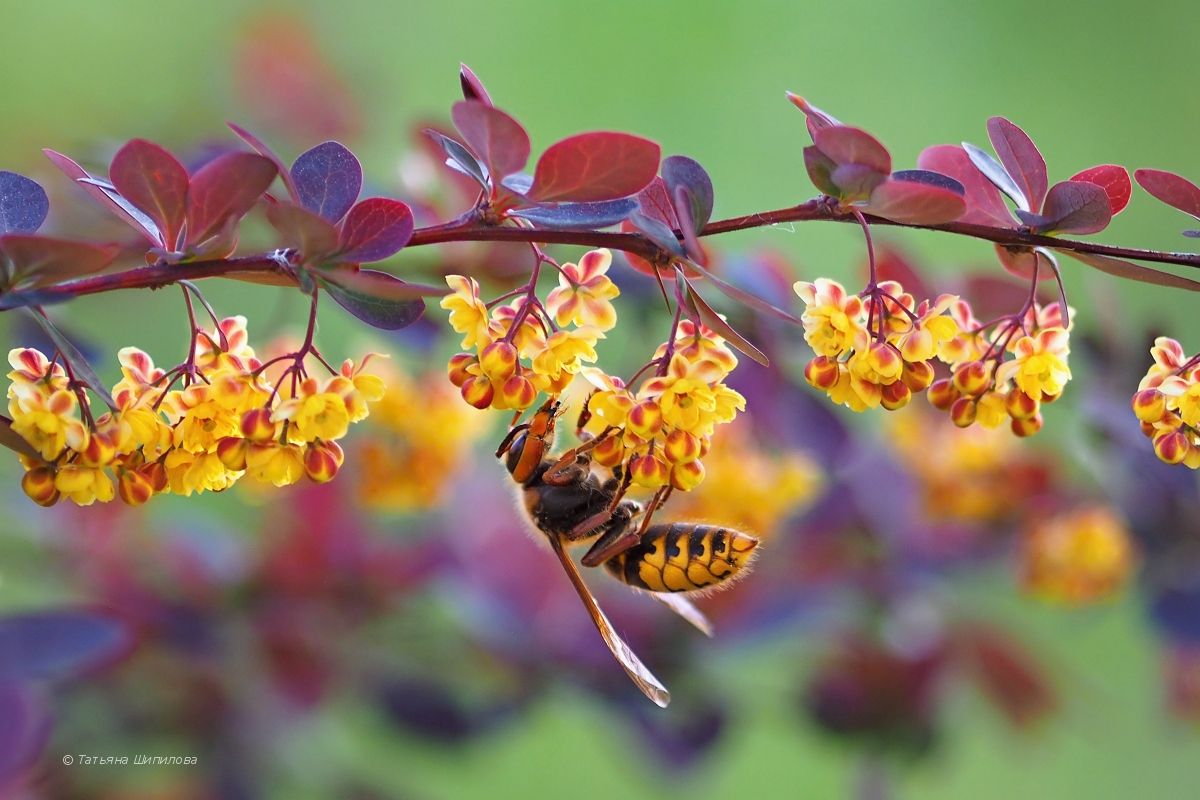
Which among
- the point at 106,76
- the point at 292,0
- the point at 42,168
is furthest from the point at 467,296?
the point at 292,0

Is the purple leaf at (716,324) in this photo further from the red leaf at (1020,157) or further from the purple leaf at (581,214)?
the red leaf at (1020,157)

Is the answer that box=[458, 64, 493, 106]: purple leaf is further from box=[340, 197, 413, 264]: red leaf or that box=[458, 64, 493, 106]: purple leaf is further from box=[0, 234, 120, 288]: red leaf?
box=[0, 234, 120, 288]: red leaf

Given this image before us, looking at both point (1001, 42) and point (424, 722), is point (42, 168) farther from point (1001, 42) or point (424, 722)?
point (1001, 42)

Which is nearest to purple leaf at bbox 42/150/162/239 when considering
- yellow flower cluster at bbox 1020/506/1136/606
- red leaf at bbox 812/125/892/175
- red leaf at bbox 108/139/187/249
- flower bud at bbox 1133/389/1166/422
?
red leaf at bbox 108/139/187/249

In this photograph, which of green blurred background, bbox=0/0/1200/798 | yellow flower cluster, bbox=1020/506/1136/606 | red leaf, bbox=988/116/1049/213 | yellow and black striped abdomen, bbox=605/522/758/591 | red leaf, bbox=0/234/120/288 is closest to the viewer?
red leaf, bbox=0/234/120/288

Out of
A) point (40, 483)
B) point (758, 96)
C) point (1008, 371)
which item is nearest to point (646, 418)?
point (1008, 371)

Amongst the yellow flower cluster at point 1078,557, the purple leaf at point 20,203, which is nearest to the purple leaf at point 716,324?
the purple leaf at point 20,203
